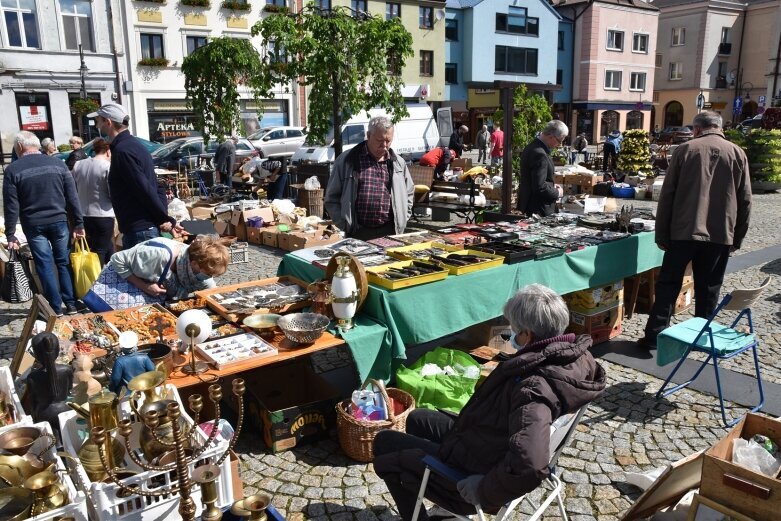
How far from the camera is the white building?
74.8 ft

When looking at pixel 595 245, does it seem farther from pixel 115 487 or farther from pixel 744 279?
pixel 115 487

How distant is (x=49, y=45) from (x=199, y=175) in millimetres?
14700

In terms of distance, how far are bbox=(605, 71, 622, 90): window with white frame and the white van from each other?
2531cm

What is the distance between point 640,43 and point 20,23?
35.1 meters

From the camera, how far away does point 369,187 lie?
508 cm

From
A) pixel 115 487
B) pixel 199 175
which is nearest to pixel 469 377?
pixel 115 487

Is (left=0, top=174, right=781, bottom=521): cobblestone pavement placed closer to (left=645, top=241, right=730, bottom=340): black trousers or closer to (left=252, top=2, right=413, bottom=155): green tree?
(left=645, top=241, right=730, bottom=340): black trousers

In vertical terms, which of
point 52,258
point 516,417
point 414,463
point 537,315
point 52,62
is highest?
point 52,62

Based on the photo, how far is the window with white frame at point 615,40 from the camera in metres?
→ 38.1

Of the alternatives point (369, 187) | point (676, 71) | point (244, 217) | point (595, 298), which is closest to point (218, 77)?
point (244, 217)

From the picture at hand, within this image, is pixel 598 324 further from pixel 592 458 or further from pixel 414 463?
pixel 414 463

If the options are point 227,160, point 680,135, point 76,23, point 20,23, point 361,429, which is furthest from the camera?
point 76,23

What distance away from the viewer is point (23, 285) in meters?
6.56

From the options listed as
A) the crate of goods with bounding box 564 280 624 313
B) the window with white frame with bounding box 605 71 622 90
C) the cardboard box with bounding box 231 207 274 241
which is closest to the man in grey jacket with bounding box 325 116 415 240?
the crate of goods with bounding box 564 280 624 313
